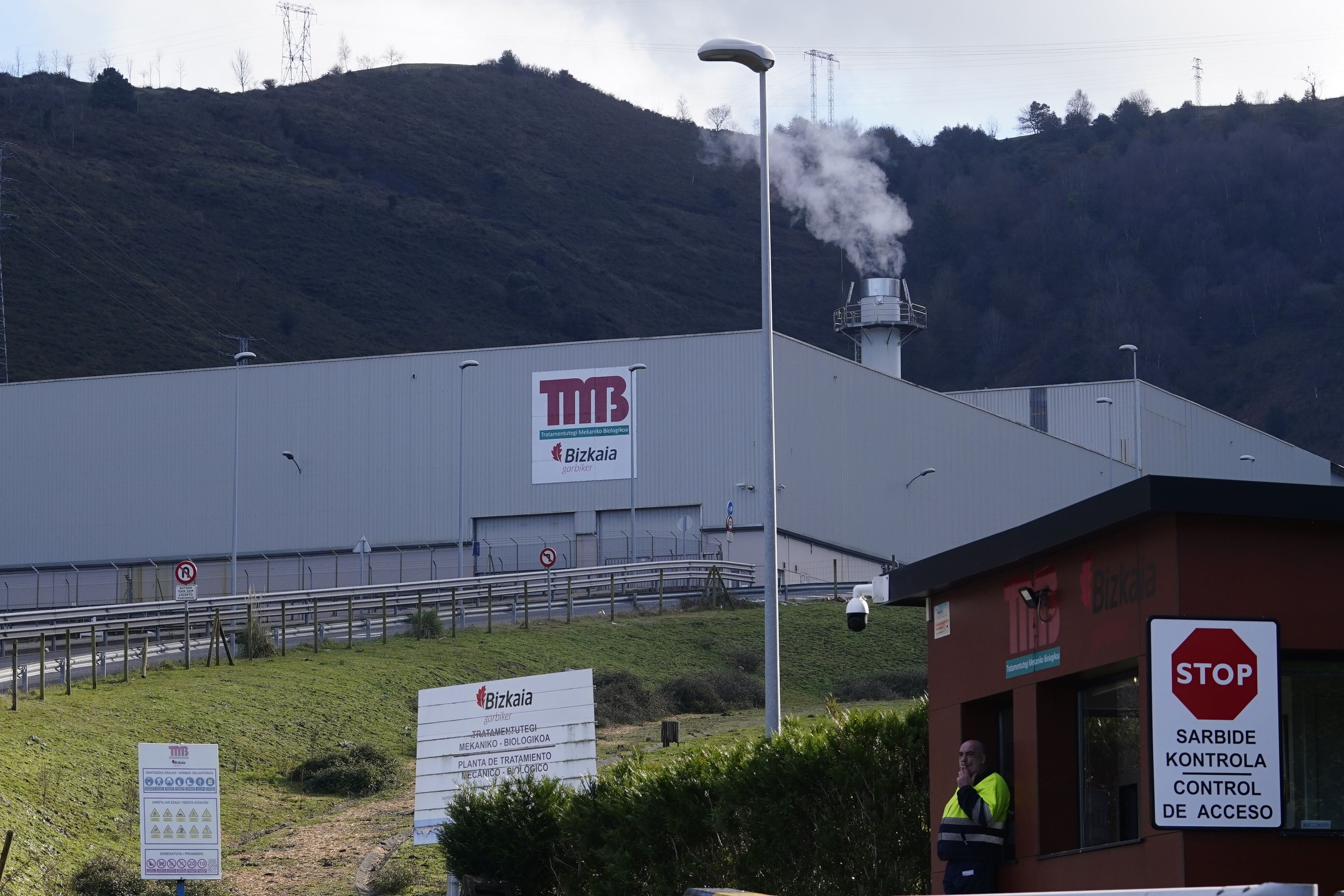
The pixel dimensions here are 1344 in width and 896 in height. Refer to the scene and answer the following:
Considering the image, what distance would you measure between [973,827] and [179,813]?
8348mm

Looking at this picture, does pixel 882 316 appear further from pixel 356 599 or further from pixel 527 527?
pixel 356 599

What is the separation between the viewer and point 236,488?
5772 centimetres

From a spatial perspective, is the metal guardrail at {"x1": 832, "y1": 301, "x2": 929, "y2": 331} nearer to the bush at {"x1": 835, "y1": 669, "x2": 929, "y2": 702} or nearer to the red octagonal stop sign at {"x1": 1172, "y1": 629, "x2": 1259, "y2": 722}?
the bush at {"x1": 835, "y1": 669, "x2": 929, "y2": 702}

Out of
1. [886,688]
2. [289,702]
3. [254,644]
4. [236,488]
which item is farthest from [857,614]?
[236,488]

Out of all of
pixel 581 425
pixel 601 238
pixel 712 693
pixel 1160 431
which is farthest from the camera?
pixel 601 238

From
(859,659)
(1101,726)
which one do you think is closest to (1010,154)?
(859,659)

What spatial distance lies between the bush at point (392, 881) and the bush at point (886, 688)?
15.6 meters

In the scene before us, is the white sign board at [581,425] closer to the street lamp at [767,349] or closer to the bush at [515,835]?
the street lamp at [767,349]

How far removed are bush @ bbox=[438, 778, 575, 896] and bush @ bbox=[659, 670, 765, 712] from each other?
16.9 meters

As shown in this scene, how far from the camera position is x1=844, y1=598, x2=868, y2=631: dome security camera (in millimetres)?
15148

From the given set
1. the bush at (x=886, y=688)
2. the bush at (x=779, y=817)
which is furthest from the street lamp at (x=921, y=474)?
the bush at (x=779, y=817)

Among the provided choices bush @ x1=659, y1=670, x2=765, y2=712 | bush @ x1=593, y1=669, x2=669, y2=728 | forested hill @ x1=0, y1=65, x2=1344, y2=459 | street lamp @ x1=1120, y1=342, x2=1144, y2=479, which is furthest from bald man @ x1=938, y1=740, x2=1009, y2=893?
forested hill @ x1=0, y1=65, x2=1344, y2=459

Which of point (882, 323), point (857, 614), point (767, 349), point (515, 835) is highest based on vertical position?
point (882, 323)

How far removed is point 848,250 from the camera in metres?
146
